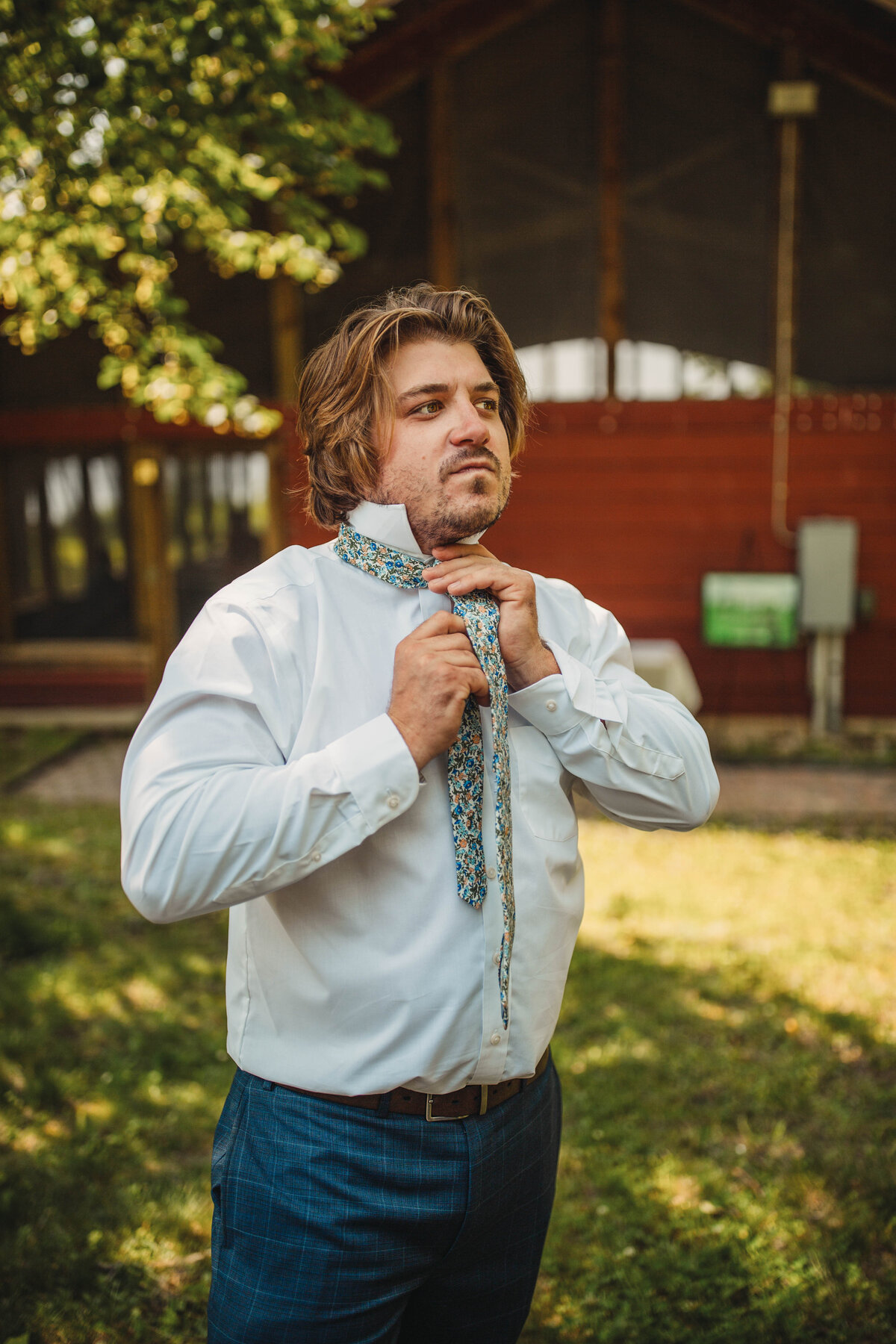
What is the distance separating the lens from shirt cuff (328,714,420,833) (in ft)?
4.44

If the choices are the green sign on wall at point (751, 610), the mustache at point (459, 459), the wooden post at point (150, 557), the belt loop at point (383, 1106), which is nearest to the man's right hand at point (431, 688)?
the mustache at point (459, 459)

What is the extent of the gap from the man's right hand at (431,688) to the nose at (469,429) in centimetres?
31

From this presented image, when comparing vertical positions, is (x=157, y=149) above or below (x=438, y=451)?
above

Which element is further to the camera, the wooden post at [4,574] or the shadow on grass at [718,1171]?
the wooden post at [4,574]

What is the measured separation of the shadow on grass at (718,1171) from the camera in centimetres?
260

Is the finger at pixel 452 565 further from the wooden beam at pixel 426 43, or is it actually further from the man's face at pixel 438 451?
the wooden beam at pixel 426 43

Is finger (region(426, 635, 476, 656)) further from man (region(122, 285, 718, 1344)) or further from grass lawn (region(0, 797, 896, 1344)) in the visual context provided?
grass lawn (region(0, 797, 896, 1344))

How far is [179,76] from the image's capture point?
3.62 meters

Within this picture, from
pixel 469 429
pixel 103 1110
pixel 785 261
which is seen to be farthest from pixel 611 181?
pixel 469 429

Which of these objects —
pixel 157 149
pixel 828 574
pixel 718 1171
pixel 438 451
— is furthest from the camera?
pixel 828 574

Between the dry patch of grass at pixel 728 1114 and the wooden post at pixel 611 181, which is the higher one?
the wooden post at pixel 611 181

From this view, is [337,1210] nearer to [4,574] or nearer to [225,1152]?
[225,1152]

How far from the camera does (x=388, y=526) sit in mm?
1576

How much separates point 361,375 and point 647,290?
8008 millimetres
